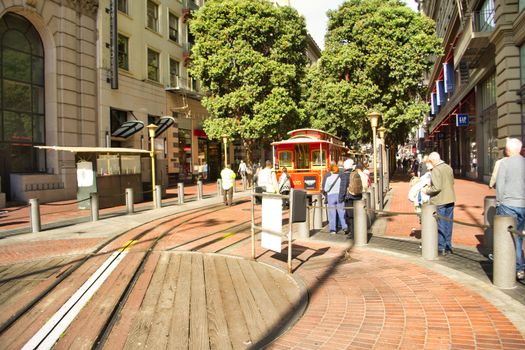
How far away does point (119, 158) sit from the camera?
61.2 feet

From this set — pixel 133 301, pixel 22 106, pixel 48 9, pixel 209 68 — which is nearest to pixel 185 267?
pixel 133 301

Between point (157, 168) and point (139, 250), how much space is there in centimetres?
2020

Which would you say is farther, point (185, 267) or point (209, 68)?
point (209, 68)

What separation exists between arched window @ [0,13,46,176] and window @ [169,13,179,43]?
12853mm

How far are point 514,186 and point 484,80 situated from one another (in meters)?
22.9

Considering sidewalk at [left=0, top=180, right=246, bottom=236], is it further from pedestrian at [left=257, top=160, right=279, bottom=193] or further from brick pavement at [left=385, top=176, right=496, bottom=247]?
brick pavement at [left=385, top=176, right=496, bottom=247]

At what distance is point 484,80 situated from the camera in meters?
26.0

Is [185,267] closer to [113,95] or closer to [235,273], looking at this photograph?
[235,273]

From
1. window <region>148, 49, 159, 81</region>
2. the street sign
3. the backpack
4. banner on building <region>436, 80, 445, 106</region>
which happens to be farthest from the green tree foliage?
the backpack

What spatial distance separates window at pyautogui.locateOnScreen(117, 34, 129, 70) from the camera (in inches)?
1013

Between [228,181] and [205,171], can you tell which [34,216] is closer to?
[228,181]

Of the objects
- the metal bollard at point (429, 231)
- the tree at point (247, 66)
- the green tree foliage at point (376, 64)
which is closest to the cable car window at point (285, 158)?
the tree at point (247, 66)

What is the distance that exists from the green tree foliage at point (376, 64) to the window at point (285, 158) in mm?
8578

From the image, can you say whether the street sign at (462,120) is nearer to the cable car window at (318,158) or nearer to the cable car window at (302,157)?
the cable car window at (318,158)
